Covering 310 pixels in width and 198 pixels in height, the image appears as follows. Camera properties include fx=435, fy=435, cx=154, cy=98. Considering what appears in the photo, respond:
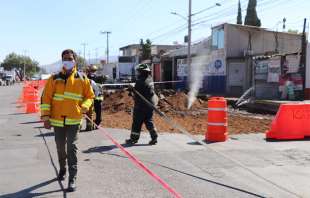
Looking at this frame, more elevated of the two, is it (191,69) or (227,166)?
(191,69)

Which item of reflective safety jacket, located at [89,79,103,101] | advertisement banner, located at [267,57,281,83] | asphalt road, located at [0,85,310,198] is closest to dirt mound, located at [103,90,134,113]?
reflective safety jacket, located at [89,79,103,101]

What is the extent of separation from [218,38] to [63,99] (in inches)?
1226

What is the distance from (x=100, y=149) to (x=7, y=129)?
15.5ft

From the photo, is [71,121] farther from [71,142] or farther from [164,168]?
[164,168]

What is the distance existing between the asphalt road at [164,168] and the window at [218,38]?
25.5 m

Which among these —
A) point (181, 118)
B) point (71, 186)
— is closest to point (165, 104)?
point (181, 118)

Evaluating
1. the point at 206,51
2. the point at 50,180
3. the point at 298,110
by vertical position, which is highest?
the point at 206,51

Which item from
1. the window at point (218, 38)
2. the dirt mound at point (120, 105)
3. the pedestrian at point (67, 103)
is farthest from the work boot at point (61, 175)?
the window at point (218, 38)

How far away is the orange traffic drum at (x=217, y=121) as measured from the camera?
9938 mm

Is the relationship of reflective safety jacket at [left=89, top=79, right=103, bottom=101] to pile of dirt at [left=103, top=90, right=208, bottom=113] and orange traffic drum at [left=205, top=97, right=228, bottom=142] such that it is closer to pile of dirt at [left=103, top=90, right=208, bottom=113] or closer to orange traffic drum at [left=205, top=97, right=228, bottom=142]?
orange traffic drum at [left=205, top=97, right=228, bottom=142]

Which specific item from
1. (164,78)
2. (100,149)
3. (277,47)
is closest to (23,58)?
(164,78)

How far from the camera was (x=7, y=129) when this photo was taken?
1266cm

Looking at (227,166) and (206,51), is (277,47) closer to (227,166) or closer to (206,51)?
(206,51)

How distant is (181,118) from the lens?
1524 cm
